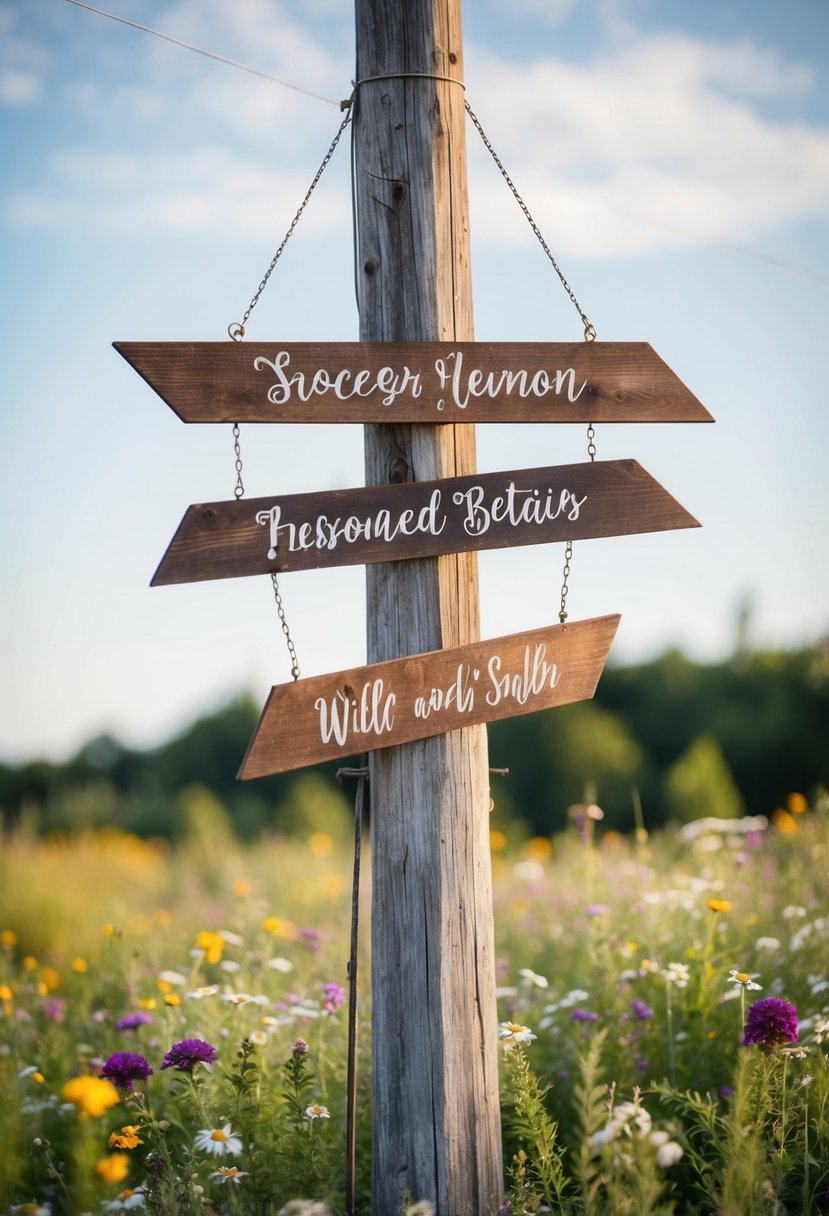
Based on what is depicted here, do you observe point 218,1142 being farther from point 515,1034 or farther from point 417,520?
point 417,520

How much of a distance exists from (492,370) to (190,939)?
3.78 meters

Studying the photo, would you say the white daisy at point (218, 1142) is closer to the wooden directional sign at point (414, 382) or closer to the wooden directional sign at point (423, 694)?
the wooden directional sign at point (423, 694)

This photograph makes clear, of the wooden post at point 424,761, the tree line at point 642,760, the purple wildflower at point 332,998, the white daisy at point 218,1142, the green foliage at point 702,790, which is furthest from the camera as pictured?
the tree line at point 642,760

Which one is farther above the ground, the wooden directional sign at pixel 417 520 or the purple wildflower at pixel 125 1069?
the wooden directional sign at pixel 417 520

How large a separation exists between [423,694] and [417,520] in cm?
46

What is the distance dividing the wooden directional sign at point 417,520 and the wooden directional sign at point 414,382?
0.62 feet

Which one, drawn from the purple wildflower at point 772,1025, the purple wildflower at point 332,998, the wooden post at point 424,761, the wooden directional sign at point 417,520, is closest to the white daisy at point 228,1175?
the wooden post at point 424,761

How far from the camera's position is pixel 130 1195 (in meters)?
2.32

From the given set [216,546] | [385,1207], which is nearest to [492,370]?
[216,546]

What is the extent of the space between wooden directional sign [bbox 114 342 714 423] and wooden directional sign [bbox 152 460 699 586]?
188 millimetres

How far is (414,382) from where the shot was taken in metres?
2.50

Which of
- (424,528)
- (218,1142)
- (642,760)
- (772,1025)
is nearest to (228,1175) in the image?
(218,1142)

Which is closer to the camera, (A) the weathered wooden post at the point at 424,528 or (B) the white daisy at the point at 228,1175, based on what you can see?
(B) the white daisy at the point at 228,1175

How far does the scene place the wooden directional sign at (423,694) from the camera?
2.27 meters
